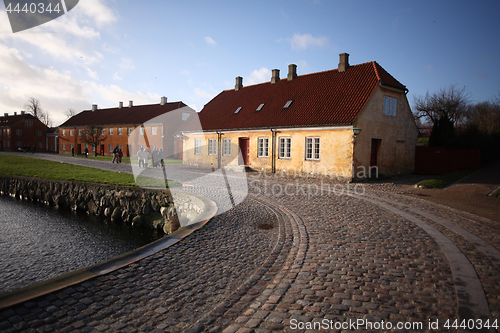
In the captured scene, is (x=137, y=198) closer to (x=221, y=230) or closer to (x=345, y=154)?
(x=221, y=230)

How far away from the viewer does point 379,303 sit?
3586 millimetres

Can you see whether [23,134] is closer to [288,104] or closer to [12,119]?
[12,119]

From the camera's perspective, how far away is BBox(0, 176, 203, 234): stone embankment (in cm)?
1093

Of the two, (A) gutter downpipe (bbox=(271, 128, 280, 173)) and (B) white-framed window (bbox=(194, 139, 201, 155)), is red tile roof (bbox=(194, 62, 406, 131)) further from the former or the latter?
(B) white-framed window (bbox=(194, 139, 201, 155))

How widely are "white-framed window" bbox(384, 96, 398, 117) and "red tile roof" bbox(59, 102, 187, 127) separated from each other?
36919 millimetres

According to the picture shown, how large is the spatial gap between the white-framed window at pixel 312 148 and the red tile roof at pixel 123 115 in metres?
34.9

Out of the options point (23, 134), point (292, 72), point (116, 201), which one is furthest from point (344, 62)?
point (23, 134)

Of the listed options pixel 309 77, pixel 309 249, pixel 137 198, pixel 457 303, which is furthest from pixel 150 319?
pixel 309 77

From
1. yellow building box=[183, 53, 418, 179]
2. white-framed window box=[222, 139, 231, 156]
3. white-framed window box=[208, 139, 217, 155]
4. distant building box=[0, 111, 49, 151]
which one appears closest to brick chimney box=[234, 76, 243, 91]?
yellow building box=[183, 53, 418, 179]

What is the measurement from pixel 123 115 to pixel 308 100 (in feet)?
134

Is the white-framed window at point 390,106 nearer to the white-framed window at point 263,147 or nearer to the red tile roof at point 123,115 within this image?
the white-framed window at point 263,147

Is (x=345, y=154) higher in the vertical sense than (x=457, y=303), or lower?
higher

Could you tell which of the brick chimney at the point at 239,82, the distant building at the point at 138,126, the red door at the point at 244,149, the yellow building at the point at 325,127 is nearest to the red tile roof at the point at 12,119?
the distant building at the point at 138,126

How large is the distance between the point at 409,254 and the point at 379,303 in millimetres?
2205
